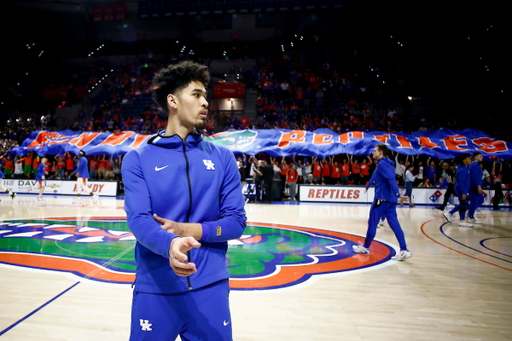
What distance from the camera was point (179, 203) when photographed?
1579mm

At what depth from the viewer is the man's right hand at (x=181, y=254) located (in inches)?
51.8

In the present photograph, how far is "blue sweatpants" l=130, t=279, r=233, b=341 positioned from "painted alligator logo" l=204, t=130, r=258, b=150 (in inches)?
530

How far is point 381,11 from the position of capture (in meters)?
27.5

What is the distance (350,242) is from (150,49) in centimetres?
3044

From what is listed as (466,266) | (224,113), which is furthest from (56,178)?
(466,266)

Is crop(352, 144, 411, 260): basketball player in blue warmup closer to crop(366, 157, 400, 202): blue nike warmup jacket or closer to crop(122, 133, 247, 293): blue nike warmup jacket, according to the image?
crop(366, 157, 400, 202): blue nike warmup jacket

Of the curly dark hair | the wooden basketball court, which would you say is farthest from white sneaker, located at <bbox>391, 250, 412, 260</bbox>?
the curly dark hair

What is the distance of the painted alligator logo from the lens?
15.0 m

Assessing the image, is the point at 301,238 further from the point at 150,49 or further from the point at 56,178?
the point at 150,49

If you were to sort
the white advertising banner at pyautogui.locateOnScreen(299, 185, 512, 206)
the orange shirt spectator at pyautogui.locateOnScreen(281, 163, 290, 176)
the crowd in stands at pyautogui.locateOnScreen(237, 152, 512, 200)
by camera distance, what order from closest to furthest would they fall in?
the white advertising banner at pyautogui.locateOnScreen(299, 185, 512, 206) → the crowd in stands at pyautogui.locateOnScreen(237, 152, 512, 200) → the orange shirt spectator at pyautogui.locateOnScreen(281, 163, 290, 176)

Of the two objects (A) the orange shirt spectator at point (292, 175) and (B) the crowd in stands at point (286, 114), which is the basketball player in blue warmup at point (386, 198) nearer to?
(B) the crowd in stands at point (286, 114)

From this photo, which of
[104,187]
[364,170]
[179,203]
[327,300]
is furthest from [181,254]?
[104,187]

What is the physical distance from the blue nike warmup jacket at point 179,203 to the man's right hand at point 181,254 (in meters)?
0.13

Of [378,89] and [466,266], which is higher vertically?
[378,89]
